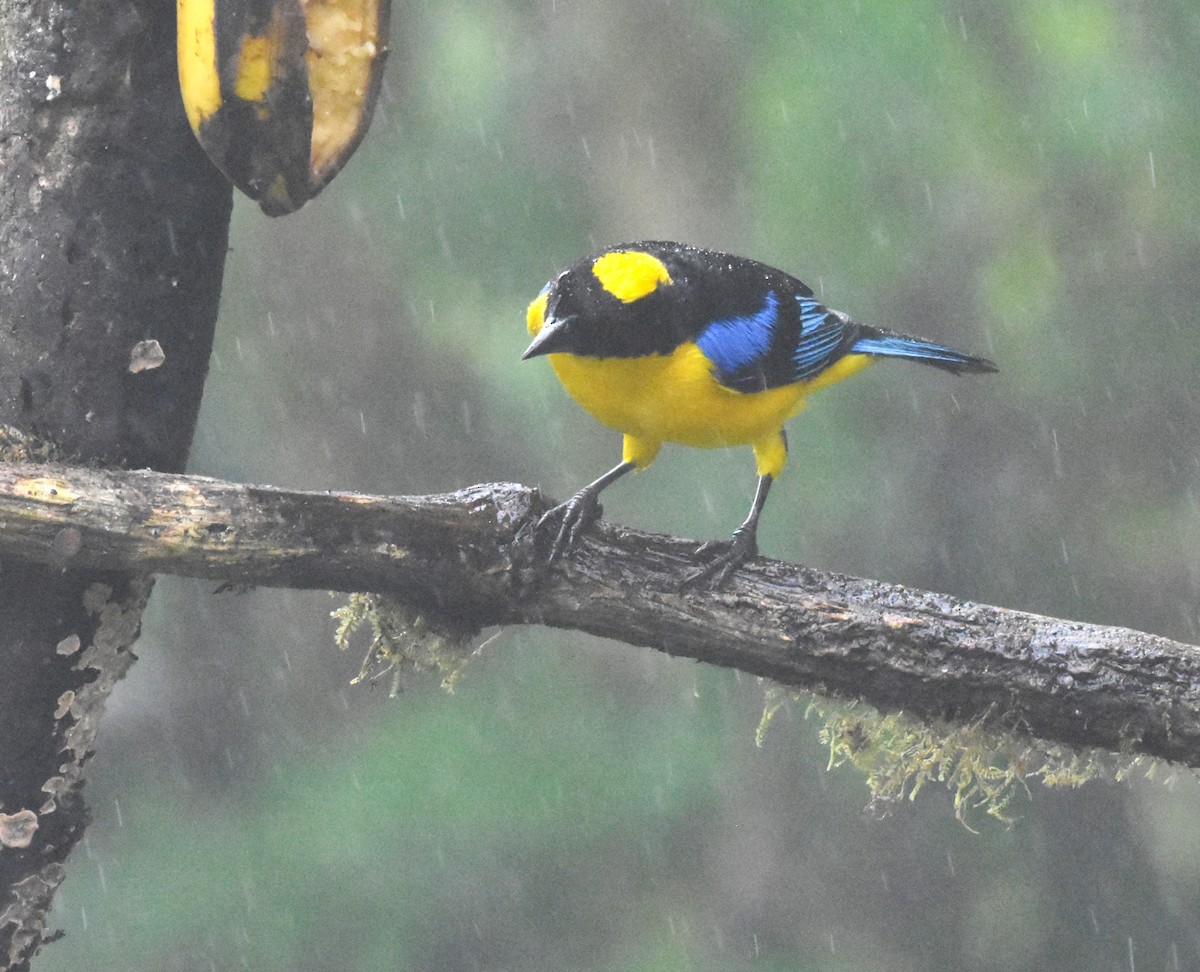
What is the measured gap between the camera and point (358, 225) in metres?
6.61

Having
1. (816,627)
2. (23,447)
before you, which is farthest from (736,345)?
(23,447)

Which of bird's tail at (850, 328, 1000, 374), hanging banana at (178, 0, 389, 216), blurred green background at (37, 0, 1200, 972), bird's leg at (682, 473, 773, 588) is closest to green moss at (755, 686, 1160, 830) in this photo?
bird's leg at (682, 473, 773, 588)

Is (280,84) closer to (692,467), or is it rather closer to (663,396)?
(663,396)

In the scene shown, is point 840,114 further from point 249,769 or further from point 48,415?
point 249,769

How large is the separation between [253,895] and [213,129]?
557 centimetres

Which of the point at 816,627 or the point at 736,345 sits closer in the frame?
the point at 816,627

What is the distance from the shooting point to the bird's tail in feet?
10.8

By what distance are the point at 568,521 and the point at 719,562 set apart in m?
0.26

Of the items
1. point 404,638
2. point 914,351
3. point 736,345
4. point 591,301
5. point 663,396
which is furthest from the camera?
point 914,351

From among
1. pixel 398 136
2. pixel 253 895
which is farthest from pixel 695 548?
pixel 253 895

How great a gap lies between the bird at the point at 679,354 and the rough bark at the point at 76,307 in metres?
0.74

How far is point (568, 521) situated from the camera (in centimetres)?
234

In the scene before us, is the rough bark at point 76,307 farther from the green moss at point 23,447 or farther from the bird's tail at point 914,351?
the bird's tail at point 914,351

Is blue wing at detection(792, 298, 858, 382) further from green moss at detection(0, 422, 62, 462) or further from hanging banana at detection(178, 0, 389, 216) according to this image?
green moss at detection(0, 422, 62, 462)
